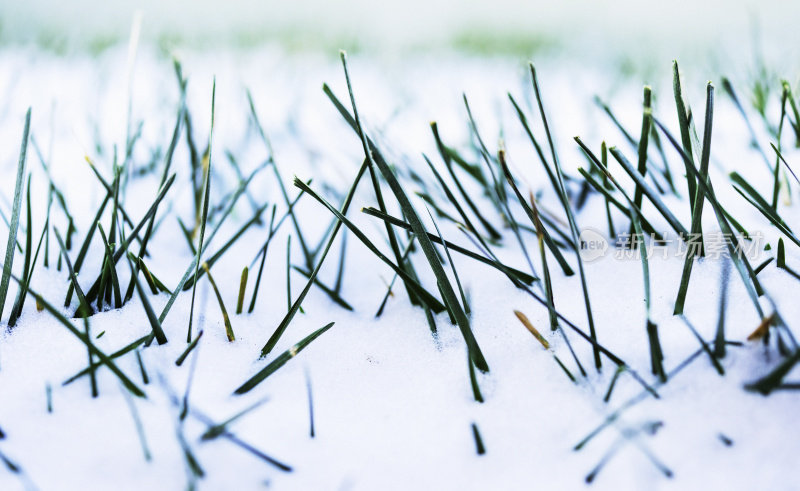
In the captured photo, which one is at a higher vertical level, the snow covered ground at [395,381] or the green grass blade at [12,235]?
the green grass blade at [12,235]

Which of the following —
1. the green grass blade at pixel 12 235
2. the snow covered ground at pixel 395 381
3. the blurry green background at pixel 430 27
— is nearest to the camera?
the snow covered ground at pixel 395 381

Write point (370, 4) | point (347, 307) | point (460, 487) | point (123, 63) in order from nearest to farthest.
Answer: point (460, 487)
point (347, 307)
point (123, 63)
point (370, 4)

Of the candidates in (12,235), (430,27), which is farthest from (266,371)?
(430,27)

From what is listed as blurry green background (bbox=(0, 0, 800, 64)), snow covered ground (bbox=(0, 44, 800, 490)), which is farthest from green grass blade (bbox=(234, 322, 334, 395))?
blurry green background (bbox=(0, 0, 800, 64))

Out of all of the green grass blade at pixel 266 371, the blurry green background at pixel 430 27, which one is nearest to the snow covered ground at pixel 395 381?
the green grass blade at pixel 266 371

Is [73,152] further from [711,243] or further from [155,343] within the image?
[711,243]

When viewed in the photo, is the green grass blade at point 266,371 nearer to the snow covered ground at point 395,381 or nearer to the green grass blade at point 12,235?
the snow covered ground at point 395,381

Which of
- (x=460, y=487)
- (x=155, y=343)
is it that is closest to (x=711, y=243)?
(x=460, y=487)

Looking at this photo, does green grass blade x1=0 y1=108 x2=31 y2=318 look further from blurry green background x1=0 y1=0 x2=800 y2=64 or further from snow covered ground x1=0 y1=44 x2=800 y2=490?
blurry green background x1=0 y1=0 x2=800 y2=64

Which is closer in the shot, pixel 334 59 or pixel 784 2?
pixel 334 59

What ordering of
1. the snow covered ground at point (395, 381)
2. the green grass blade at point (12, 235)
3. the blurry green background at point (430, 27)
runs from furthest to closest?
the blurry green background at point (430, 27) → the green grass blade at point (12, 235) → the snow covered ground at point (395, 381)

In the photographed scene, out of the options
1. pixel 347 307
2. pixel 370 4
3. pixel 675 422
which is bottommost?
pixel 675 422
